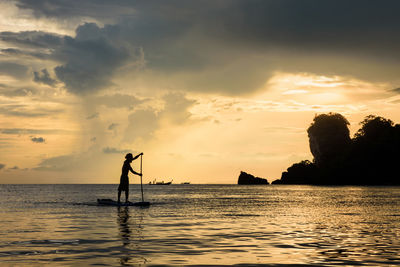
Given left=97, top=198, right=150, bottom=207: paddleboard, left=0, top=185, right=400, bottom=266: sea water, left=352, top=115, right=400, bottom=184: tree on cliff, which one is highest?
left=352, top=115, right=400, bottom=184: tree on cliff

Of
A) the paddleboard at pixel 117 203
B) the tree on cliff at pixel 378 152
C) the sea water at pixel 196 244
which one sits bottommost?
the sea water at pixel 196 244

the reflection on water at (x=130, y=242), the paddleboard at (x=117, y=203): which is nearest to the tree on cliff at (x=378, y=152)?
the paddleboard at (x=117, y=203)

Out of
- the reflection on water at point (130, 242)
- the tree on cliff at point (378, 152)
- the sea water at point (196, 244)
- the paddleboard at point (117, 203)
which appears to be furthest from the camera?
the tree on cliff at point (378, 152)

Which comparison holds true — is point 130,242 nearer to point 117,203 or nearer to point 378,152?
point 117,203

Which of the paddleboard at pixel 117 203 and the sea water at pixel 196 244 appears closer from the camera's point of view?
the sea water at pixel 196 244

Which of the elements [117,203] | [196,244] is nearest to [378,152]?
[117,203]

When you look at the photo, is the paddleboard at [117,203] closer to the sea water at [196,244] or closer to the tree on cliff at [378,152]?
the sea water at [196,244]

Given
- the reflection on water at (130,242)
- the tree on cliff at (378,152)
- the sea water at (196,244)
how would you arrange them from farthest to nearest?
the tree on cliff at (378,152) → the sea water at (196,244) → the reflection on water at (130,242)

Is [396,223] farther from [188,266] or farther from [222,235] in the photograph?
[188,266]

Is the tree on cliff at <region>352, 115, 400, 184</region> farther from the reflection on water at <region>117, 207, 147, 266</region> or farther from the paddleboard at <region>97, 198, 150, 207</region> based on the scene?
the reflection on water at <region>117, 207, 147, 266</region>

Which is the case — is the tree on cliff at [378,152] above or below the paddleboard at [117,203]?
above

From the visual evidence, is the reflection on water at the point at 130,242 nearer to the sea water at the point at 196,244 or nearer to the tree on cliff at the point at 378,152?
the sea water at the point at 196,244

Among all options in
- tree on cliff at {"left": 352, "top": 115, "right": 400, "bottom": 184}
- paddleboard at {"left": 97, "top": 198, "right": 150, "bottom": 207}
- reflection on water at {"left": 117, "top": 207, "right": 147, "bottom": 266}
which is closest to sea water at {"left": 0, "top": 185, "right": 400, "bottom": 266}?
reflection on water at {"left": 117, "top": 207, "right": 147, "bottom": 266}

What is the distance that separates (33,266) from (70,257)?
1596mm
